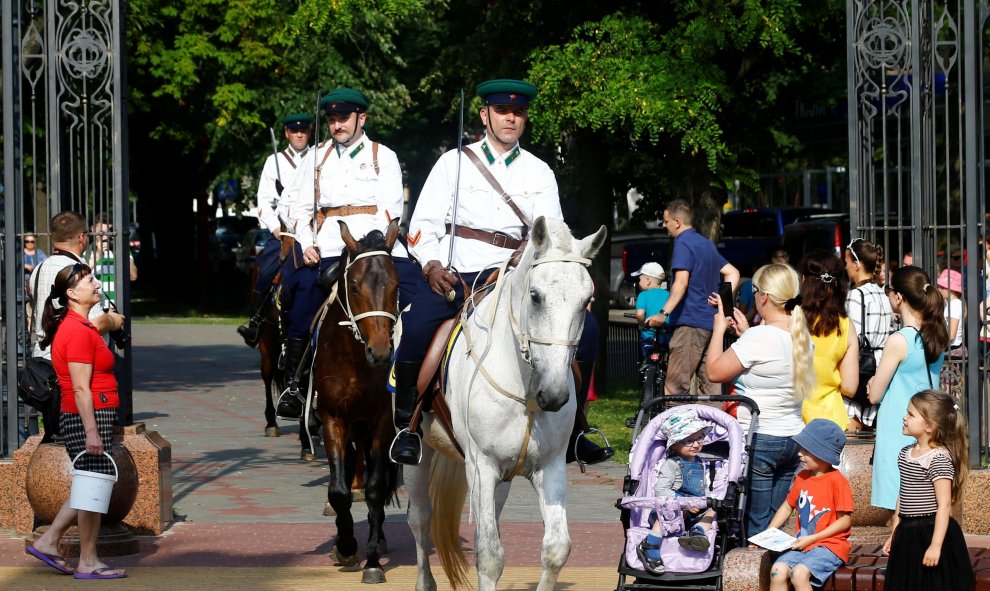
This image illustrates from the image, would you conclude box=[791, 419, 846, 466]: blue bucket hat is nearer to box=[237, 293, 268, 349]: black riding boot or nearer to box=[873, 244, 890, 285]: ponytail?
box=[873, 244, 890, 285]: ponytail

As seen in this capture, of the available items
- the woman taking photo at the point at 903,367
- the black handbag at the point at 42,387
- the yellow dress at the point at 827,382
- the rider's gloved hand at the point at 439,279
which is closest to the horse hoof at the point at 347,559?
the black handbag at the point at 42,387

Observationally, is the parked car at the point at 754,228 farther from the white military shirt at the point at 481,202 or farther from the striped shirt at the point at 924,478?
the striped shirt at the point at 924,478

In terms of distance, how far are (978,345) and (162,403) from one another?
1256cm

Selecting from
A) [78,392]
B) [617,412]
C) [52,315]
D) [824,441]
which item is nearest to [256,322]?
[617,412]

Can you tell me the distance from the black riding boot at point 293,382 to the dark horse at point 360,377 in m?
1.03

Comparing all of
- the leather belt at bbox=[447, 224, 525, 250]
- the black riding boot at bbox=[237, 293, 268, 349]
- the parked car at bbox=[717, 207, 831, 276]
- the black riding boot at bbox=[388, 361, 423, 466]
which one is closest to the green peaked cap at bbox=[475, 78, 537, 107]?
the leather belt at bbox=[447, 224, 525, 250]

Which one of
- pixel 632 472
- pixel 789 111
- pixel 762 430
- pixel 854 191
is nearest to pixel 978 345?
pixel 854 191

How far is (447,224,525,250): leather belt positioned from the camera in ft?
29.0

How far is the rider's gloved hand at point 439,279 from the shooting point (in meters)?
8.49

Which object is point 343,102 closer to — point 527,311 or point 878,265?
point 878,265

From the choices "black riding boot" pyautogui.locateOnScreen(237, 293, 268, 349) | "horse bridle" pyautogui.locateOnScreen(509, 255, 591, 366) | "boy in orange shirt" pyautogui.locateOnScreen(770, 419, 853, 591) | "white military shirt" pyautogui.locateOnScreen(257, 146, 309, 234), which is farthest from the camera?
"black riding boot" pyautogui.locateOnScreen(237, 293, 268, 349)

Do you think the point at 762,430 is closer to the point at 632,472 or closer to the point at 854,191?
the point at 632,472

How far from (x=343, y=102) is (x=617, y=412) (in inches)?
325

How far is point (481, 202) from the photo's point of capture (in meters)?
8.77
